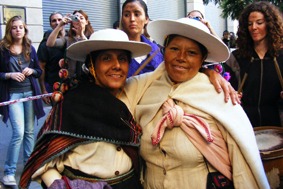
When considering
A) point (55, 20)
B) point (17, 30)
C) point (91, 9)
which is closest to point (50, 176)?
point (17, 30)

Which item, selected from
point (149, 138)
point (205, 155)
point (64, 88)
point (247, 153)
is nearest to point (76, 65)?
point (64, 88)

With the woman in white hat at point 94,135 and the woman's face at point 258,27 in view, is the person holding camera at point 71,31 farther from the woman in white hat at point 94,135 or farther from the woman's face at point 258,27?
the woman's face at point 258,27

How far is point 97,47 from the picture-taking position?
219 cm

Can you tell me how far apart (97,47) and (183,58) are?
2.13ft

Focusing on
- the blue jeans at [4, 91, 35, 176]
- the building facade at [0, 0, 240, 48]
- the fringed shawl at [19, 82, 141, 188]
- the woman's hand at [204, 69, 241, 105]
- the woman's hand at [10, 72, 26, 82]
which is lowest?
the blue jeans at [4, 91, 35, 176]

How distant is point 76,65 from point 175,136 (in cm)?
113

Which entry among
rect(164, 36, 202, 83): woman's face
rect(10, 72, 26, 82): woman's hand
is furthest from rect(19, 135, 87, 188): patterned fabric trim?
rect(10, 72, 26, 82): woman's hand

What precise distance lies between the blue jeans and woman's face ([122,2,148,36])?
7.31ft

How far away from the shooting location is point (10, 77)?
4324mm

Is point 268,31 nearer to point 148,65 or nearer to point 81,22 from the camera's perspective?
point 148,65

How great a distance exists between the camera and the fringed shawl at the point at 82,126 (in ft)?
6.60

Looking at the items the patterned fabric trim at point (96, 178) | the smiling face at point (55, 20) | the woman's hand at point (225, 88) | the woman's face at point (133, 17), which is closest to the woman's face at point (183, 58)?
the woman's hand at point (225, 88)

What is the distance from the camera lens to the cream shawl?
2084mm

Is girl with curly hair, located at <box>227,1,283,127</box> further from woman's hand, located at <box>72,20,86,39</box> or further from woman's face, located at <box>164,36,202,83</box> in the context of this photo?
woman's hand, located at <box>72,20,86,39</box>
